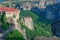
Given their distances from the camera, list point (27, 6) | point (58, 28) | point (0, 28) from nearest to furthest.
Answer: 1. point (58, 28)
2. point (0, 28)
3. point (27, 6)

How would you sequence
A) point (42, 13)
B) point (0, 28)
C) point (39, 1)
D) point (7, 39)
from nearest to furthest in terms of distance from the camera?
point (7, 39), point (0, 28), point (42, 13), point (39, 1)

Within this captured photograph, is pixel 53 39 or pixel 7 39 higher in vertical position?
pixel 53 39

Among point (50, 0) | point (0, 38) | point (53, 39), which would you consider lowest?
point (50, 0)

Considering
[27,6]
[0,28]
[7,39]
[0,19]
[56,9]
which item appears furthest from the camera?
[27,6]

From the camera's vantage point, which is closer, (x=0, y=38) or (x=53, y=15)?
(x=0, y=38)

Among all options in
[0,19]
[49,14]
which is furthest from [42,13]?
[0,19]

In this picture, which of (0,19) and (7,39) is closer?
(7,39)

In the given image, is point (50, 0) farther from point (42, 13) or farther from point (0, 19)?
point (0, 19)

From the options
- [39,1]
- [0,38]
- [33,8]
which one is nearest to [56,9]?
[33,8]

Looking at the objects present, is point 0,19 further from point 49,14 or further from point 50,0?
point 50,0
